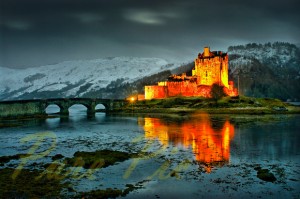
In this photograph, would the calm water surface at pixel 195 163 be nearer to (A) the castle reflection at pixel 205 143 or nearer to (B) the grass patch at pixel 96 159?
(A) the castle reflection at pixel 205 143

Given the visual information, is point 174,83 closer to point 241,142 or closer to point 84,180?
point 241,142

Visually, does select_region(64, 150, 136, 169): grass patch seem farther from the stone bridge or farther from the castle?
the castle

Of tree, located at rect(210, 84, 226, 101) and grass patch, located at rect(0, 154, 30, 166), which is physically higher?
tree, located at rect(210, 84, 226, 101)

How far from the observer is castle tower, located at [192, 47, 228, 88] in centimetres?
14012

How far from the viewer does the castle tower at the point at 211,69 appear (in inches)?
5517

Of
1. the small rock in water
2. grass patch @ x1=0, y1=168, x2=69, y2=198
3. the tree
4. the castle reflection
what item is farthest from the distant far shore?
grass patch @ x1=0, y1=168, x2=69, y2=198

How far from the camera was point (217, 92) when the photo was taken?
13125 centimetres

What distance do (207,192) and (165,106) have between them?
339 ft

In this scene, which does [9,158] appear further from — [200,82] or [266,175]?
[200,82]

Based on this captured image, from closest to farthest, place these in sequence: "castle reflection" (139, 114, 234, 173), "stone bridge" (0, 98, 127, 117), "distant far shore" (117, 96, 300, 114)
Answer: "castle reflection" (139, 114, 234, 173) → "stone bridge" (0, 98, 127, 117) → "distant far shore" (117, 96, 300, 114)

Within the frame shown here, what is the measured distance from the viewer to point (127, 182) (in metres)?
25.5

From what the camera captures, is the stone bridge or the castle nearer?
the stone bridge

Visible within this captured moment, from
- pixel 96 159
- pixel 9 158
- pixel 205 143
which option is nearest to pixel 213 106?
pixel 205 143

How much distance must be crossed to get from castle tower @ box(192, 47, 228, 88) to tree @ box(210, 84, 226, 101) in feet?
17.5
